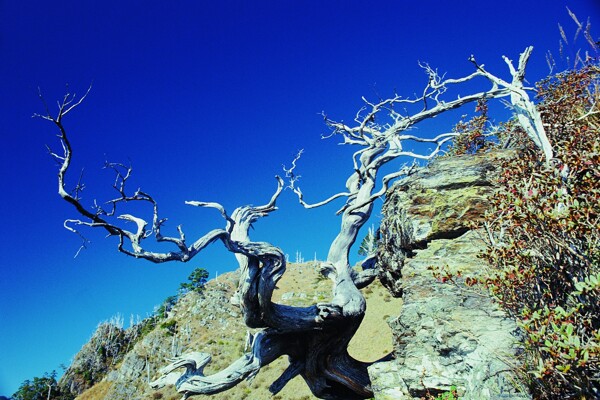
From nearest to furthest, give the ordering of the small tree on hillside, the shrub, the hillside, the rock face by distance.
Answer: the shrub < the rock face < the hillside < the small tree on hillside

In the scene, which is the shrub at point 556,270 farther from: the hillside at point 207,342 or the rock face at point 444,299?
the hillside at point 207,342

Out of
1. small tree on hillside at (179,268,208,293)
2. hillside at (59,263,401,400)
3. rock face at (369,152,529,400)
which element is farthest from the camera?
small tree on hillside at (179,268,208,293)

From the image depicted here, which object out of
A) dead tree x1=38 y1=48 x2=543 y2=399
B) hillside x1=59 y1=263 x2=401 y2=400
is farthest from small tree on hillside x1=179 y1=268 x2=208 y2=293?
dead tree x1=38 y1=48 x2=543 y2=399

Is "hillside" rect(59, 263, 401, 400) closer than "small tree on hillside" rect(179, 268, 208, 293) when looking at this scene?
Yes

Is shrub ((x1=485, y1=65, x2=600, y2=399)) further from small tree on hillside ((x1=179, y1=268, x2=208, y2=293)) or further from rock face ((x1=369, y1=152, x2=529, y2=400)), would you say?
small tree on hillside ((x1=179, y1=268, x2=208, y2=293))

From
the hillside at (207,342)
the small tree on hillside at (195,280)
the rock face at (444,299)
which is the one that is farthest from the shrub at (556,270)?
the small tree on hillside at (195,280)

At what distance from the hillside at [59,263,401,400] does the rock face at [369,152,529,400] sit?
1277 centimetres

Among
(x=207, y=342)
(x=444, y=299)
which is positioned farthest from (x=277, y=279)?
(x=207, y=342)

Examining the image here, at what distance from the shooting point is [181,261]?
633 cm

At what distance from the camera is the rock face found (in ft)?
19.0

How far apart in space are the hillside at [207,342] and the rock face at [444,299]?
503 inches

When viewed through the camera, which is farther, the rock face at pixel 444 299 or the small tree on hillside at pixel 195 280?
the small tree on hillside at pixel 195 280

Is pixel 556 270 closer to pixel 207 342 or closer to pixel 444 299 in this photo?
pixel 444 299

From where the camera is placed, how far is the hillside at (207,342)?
2567cm
